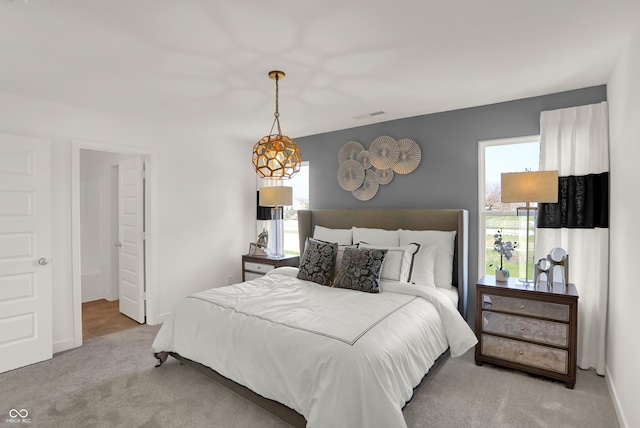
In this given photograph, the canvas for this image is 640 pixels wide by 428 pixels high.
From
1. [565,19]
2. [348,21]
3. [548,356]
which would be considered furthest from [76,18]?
[548,356]

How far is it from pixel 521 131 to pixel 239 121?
3.20 m

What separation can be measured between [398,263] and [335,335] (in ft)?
4.67

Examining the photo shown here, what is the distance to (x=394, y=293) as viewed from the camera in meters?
2.95

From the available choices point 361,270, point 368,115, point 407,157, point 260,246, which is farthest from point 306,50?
point 260,246

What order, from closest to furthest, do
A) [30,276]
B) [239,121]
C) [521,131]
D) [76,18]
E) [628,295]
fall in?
[76,18], [628,295], [30,276], [521,131], [239,121]

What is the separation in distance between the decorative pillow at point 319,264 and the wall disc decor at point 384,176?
130 centimetres

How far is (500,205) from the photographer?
11.9ft

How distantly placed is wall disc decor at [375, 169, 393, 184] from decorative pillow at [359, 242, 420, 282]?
1.17m

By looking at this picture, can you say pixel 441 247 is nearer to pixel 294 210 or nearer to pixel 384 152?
pixel 384 152

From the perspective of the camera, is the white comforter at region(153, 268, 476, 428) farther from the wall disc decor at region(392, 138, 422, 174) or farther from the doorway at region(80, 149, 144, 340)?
the doorway at region(80, 149, 144, 340)

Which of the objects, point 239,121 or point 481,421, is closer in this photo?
point 481,421

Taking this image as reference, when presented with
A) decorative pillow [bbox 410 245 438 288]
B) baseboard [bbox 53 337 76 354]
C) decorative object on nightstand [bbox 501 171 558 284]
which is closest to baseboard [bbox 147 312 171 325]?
baseboard [bbox 53 337 76 354]

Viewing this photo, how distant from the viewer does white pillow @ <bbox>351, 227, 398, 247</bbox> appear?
3760 millimetres

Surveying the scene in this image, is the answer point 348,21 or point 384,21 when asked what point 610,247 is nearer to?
point 384,21
